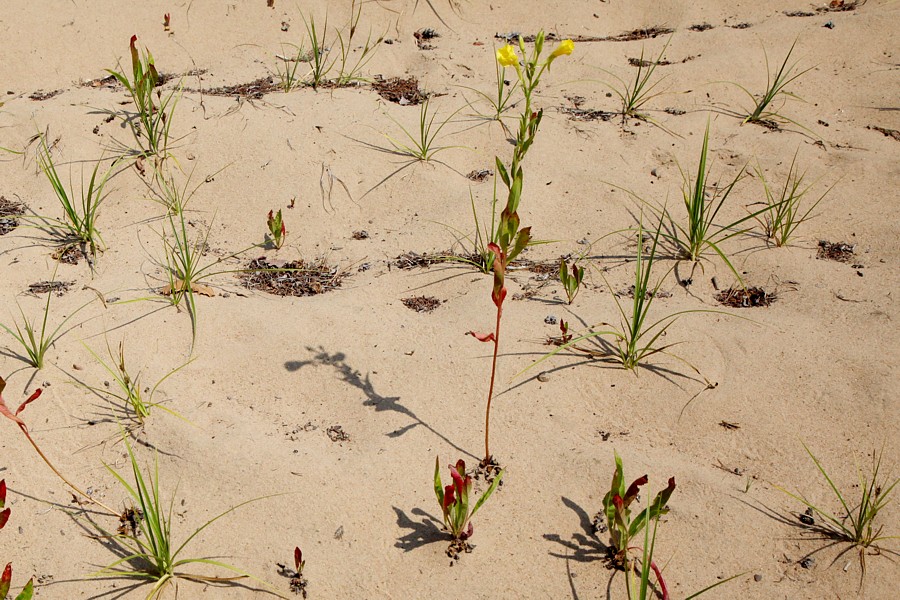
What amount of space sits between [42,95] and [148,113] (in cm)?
90

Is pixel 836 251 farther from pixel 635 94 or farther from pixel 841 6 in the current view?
pixel 841 6

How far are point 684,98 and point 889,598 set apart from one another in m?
2.92

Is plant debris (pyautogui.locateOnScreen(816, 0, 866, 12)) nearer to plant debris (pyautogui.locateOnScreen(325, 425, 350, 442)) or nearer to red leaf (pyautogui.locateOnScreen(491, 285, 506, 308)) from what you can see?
red leaf (pyautogui.locateOnScreen(491, 285, 506, 308))

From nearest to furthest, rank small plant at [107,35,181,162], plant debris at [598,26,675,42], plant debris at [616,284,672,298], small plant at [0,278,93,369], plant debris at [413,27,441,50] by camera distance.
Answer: small plant at [0,278,93,369]
plant debris at [616,284,672,298]
small plant at [107,35,181,162]
plant debris at [413,27,441,50]
plant debris at [598,26,675,42]

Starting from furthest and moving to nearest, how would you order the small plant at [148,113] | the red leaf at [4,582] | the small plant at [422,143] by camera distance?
the small plant at [422,143]
the small plant at [148,113]
the red leaf at [4,582]

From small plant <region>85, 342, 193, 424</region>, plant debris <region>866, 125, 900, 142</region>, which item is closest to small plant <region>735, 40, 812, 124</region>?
plant debris <region>866, 125, 900, 142</region>

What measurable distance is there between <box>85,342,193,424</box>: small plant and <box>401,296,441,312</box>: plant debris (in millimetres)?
833

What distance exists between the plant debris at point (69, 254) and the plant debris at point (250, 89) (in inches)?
52.1

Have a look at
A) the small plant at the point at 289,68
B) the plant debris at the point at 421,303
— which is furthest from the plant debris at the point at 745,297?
the small plant at the point at 289,68

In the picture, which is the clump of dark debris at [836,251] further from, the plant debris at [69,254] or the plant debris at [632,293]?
the plant debris at [69,254]

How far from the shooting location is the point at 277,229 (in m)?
3.12

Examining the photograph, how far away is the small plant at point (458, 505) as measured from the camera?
191 cm

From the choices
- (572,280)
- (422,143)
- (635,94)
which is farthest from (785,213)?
(422,143)

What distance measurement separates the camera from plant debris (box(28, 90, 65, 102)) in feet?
12.9
